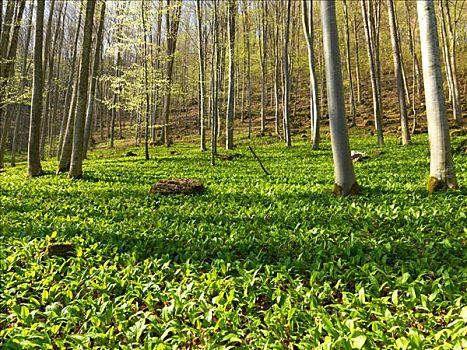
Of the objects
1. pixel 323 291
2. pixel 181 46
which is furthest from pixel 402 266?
pixel 181 46

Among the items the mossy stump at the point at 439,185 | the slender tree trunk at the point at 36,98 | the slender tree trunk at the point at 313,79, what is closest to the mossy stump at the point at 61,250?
the mossy stump at the point at 439,185

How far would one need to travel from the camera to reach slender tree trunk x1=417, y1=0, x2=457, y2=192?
21.0 ft

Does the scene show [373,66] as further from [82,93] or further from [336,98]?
[82,93]

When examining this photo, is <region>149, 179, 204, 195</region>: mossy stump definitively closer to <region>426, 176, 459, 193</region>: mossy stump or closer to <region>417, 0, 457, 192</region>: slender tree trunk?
<region>426, 176, 459, 193</region>: mossy stump

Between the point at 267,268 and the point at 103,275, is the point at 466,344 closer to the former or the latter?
the point at 267,268

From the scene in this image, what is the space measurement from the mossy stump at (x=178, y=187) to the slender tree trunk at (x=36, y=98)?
6923mm

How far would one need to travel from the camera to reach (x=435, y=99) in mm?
6430

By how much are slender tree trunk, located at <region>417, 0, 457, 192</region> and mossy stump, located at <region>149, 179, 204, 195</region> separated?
5257mm

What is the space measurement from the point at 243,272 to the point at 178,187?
504 centimetres

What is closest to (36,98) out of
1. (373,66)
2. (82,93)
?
(82,93)

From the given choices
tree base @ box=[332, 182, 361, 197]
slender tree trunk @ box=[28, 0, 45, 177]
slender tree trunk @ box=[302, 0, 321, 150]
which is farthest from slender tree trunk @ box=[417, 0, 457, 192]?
slender tree trunk @ box=[28, 0, 45, 177]

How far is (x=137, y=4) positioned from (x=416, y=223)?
16.7 meters

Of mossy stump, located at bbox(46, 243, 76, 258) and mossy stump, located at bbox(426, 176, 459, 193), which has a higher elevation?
mossy stump, located at bbox(426, 176, 459, 193)

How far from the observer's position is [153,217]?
21.3 feet
